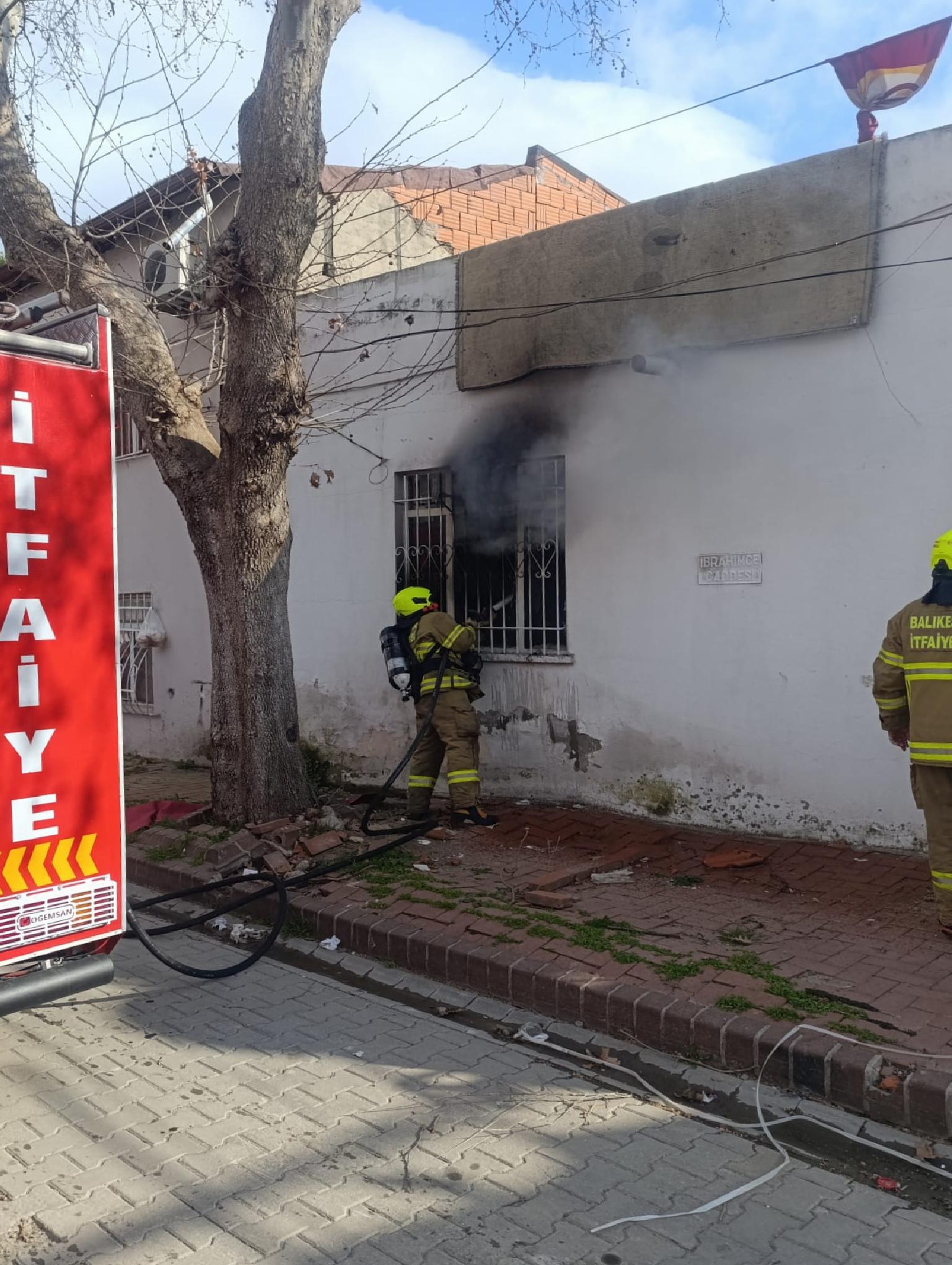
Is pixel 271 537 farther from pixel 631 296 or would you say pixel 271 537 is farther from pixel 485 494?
pixel 631 296

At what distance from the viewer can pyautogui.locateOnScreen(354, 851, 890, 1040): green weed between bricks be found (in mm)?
4176

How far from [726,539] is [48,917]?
4911mm

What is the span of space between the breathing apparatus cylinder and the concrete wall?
2.48 feet

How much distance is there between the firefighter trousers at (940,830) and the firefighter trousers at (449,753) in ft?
11.5

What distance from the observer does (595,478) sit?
7668 mm

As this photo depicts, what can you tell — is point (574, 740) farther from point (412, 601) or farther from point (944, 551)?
point (944, 551)

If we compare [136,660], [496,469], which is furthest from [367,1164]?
[136,660]

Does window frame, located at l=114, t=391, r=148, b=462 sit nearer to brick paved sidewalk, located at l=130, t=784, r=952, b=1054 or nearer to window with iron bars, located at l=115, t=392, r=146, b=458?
window with iron bars, located at l=115, t=392, r=146, b=458

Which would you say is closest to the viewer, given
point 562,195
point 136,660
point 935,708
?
point 935,708

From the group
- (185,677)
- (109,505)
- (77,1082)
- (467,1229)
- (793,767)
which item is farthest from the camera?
(185,677)

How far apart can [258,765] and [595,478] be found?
3.22 m

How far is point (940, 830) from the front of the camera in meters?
4.89

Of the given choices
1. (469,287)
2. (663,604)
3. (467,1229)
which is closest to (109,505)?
(467,1229)

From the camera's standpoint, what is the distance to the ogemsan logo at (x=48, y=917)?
3.46m
